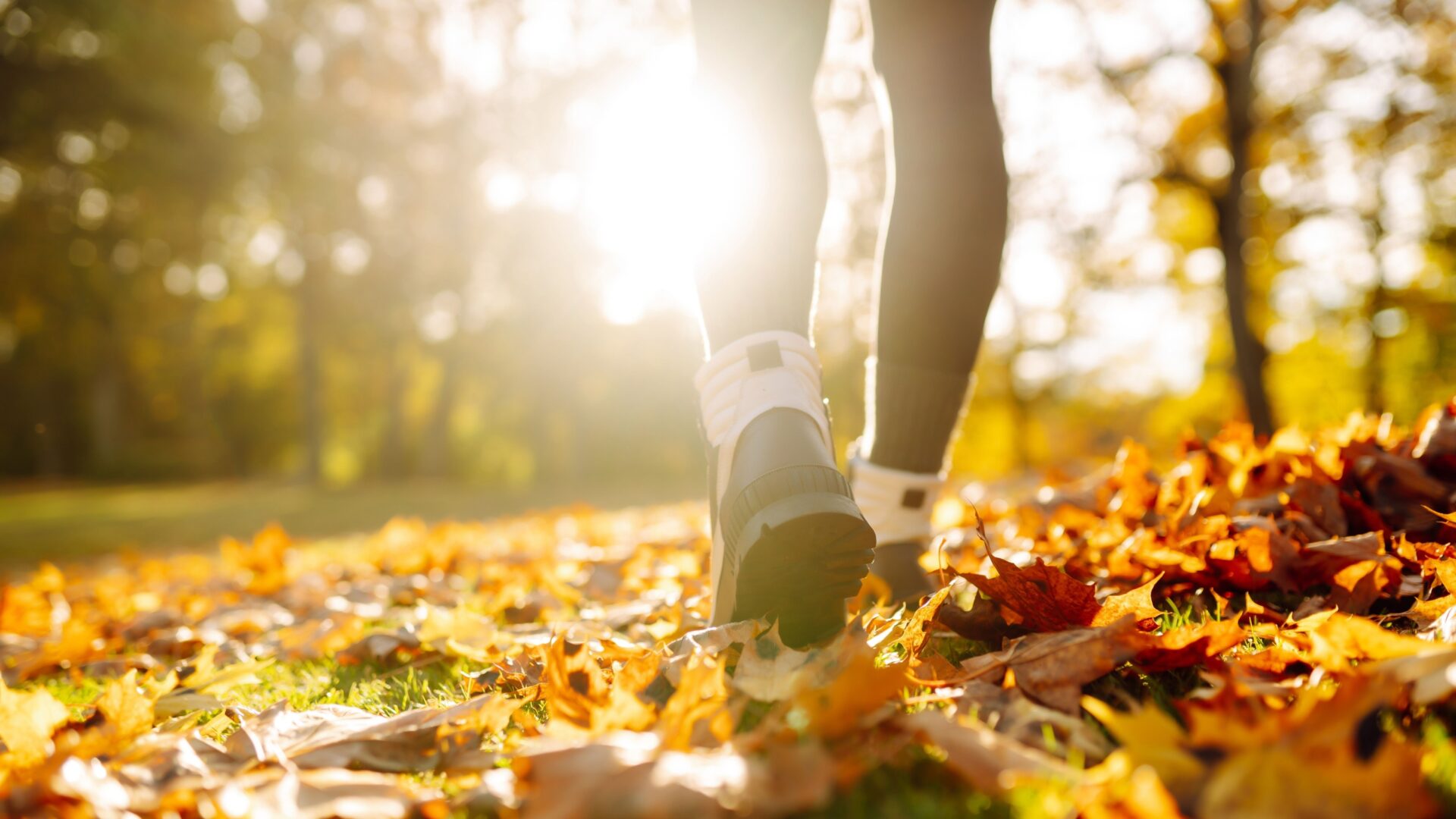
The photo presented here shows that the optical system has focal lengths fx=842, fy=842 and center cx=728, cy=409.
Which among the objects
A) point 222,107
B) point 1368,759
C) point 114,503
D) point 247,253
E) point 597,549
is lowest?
point 114,503

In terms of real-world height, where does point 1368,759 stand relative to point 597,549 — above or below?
above

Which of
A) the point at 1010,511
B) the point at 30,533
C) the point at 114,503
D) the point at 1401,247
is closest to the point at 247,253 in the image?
the point at 114,503

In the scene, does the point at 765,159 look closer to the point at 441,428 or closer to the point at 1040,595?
the point at 1040,595

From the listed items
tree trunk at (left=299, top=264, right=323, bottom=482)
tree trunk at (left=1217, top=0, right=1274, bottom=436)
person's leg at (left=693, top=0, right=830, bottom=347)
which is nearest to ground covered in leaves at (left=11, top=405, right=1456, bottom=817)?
person's leg at (left=693, top=0, right=830, bottom=347)

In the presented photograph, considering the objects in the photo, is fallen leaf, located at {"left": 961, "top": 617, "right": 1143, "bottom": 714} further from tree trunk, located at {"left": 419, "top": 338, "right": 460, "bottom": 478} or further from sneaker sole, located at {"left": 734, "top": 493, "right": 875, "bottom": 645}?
tree trunk, located at {"left": 419, "top": 338, "right": 460, "bottom": 478}

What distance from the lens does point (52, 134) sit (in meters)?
8.43

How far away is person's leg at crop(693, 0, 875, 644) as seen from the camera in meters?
1.19

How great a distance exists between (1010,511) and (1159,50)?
10.5 metres

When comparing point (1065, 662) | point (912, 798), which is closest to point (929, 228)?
point (1065, 662)

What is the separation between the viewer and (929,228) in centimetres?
154

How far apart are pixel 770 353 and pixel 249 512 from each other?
44.5 ft

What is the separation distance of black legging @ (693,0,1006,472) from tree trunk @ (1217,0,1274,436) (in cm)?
922

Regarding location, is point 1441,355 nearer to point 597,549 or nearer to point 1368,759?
point 597,549

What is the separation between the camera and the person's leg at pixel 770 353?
1194 mm
